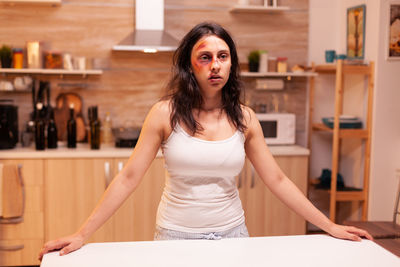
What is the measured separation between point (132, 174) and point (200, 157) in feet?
0.81

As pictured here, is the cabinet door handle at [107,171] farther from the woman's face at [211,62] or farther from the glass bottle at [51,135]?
the woman's face at [211,62]

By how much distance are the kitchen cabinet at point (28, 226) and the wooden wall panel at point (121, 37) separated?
608 millimetres

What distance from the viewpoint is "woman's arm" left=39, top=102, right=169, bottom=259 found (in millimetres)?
1568

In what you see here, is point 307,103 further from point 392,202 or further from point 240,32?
point 392,202

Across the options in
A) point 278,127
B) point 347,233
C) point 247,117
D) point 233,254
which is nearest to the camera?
point 233,254

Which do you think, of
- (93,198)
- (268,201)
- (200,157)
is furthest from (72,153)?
(200,157)

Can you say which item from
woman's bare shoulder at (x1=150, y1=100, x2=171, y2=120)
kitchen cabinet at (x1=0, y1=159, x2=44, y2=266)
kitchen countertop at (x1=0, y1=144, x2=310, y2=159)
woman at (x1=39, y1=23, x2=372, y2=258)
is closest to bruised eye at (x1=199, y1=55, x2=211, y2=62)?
woman at (x1=39, y1=23, x2=372, y2=258)

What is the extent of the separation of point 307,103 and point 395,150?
889mm

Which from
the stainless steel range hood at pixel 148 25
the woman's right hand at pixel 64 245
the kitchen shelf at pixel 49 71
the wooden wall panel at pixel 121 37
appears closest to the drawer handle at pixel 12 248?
the wooden wall panel at pixel 121 37

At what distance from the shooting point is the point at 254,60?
3.80m

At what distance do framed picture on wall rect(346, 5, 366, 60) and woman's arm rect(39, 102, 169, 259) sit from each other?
2381 mm

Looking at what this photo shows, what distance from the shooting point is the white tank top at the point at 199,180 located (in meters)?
1.67

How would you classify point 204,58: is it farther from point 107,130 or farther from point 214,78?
point 107,130

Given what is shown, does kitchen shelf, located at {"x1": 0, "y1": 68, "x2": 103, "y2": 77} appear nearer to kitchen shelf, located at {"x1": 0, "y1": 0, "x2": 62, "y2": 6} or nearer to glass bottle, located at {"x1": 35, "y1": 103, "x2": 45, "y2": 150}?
glass bottle, located at {"x1": 35, "y1": 103, "x2": 45, "y2": 150}
